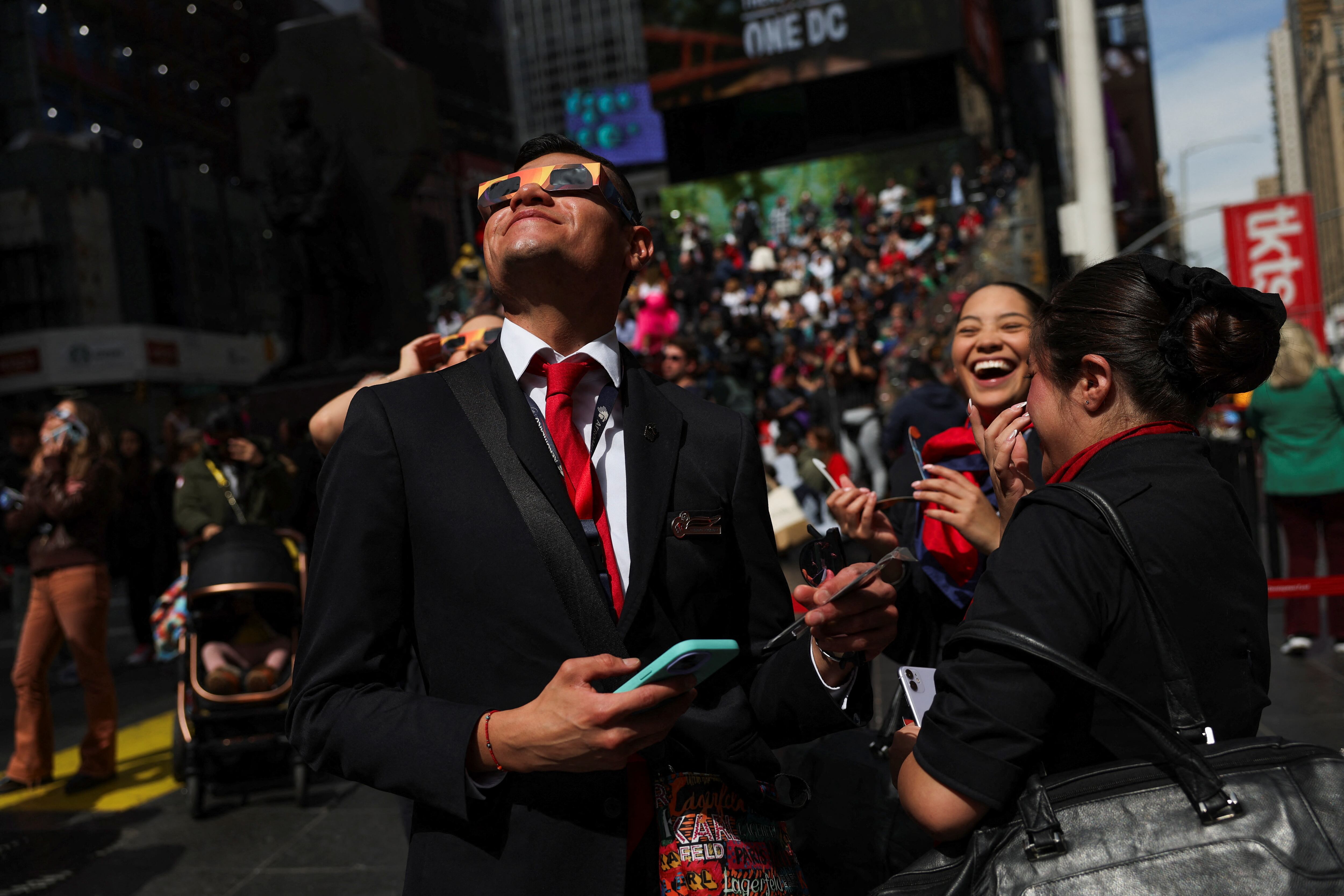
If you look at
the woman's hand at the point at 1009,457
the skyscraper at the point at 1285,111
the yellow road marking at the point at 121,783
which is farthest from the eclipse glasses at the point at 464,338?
the skyscraper at the point at 1285,111

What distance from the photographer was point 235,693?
6043 mm

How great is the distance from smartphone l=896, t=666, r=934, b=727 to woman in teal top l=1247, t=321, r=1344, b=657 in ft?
20.8

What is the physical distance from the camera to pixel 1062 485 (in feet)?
5.49

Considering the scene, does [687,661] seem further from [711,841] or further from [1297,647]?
[1297,647]

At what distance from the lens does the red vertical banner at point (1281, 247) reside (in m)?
13.2

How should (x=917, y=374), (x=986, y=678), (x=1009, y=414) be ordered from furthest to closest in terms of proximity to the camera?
1. (x=917, y=374)
2. (x=1009, y=414)
3. (x=986, y=678)

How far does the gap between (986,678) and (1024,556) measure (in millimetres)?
190

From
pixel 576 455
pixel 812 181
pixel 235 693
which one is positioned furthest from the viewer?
pixel 812 181

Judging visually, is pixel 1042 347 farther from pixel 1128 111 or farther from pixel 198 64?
pixel 1128 111

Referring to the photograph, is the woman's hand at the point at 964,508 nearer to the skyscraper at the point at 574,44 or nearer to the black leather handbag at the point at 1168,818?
the black leather handbag at the point at 1168,818

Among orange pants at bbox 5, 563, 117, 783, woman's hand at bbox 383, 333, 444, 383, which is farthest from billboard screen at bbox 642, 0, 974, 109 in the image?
woman's hand at bbox 383, 333, 444, 383

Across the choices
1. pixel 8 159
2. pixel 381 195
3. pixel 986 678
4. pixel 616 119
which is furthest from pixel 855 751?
pixel 616 119

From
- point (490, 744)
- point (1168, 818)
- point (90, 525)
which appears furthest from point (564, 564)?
point (90, 525)

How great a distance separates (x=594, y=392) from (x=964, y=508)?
968 mm
